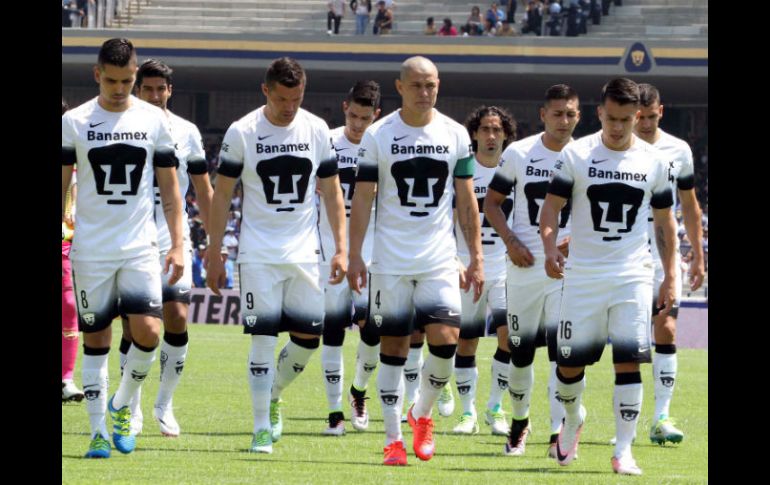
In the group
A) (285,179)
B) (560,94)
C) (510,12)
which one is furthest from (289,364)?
(510,12)

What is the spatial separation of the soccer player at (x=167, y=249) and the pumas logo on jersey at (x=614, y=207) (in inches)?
116

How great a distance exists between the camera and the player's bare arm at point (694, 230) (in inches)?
426

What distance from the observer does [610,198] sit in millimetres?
9492

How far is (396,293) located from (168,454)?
6.28 feet

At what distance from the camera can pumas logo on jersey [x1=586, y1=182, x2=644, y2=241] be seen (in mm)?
9484

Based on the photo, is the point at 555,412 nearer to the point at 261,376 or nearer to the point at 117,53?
the point at 261,376

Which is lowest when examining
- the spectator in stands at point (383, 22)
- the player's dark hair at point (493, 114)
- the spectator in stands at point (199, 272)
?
the spectator in stands at point (199, 272)

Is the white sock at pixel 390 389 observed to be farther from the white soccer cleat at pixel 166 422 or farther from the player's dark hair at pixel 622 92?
the player's dark hair at pixel 622 92

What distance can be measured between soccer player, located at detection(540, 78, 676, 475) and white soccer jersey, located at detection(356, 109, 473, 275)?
0.74 m

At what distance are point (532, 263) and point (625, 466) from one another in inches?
73.3

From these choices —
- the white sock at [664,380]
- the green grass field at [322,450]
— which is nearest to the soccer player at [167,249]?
the green grass field at [322,450]

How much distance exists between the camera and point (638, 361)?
9.44 m

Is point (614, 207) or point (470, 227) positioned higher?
point (614, 207)
